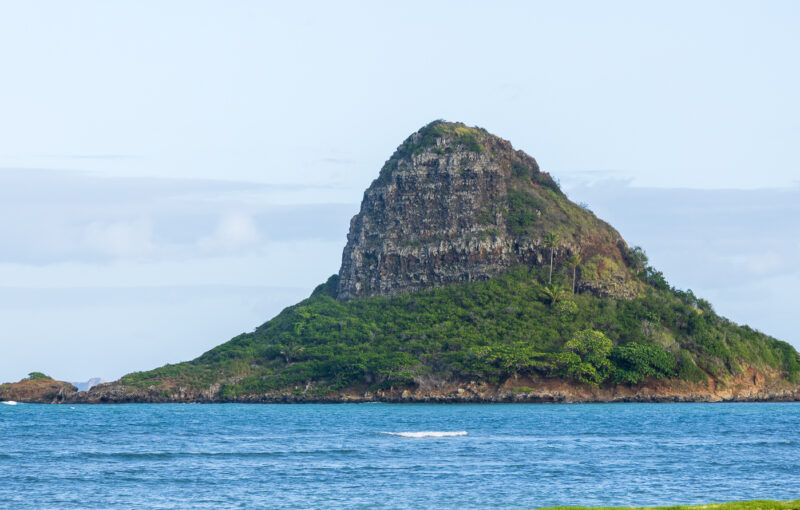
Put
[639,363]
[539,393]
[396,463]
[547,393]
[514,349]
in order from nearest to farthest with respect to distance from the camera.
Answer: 1. [396,463]
2. [539,393]
3. [547,393]
4. [639,363]
5. [514,349]

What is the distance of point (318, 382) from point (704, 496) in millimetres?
139525

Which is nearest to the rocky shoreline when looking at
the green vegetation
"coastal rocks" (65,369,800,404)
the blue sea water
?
"coastal rocks" (65,369,800,404)

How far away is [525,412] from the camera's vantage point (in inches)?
5197

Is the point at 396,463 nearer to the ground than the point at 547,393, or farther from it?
nearer to the ground

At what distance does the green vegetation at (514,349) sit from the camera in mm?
173625

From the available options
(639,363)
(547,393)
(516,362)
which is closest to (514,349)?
(516,362)

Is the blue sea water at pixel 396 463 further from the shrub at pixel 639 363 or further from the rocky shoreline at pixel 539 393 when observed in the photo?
the shrub at pixel 639 363

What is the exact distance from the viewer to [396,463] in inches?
2633

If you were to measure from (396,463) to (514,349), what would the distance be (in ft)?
364

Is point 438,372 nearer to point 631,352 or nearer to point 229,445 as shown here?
point 631,352

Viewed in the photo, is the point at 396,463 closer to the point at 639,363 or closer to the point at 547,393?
the point at 547,393

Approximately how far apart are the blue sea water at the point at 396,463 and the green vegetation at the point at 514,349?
60041 millimetres

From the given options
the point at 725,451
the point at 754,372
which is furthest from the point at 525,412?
the point at 754,372

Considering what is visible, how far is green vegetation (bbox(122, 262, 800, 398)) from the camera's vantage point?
174 meters
